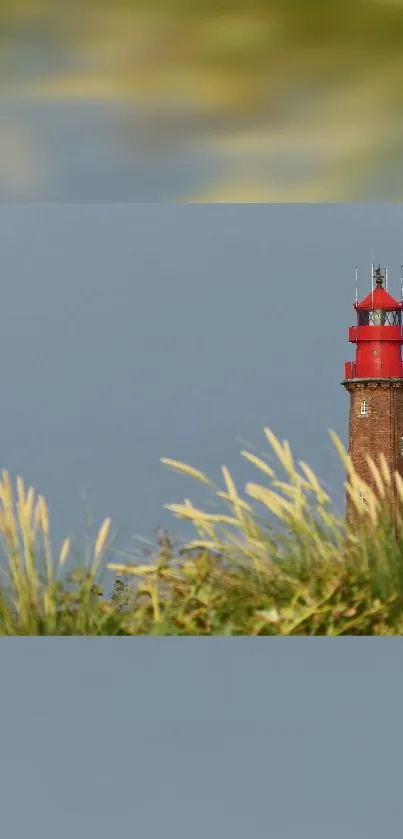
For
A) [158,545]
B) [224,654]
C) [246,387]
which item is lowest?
[224,654]

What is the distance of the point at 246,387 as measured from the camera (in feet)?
33.1

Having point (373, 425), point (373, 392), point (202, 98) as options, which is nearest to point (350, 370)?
point (373, 392)

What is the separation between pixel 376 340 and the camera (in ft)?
38.3

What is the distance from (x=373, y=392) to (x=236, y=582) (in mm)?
6468

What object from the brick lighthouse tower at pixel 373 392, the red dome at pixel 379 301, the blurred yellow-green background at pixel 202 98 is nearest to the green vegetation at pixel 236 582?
the blurred yellow-green background at pixel 202 98

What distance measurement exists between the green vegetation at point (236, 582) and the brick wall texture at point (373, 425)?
6.18 metres

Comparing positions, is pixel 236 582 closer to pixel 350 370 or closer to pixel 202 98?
pixel 202 98

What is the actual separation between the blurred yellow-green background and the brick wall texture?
541 centimetres

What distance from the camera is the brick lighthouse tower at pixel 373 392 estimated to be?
38.0 feet

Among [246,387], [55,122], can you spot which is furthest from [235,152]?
[246,387]

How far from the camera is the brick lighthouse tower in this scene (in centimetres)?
1157

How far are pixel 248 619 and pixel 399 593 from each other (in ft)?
1.68

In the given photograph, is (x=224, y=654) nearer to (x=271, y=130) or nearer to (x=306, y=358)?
(x=271, y=130)

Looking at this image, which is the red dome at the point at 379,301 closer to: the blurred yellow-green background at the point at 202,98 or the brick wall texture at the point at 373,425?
the brick wall texture at the point at 373,425
